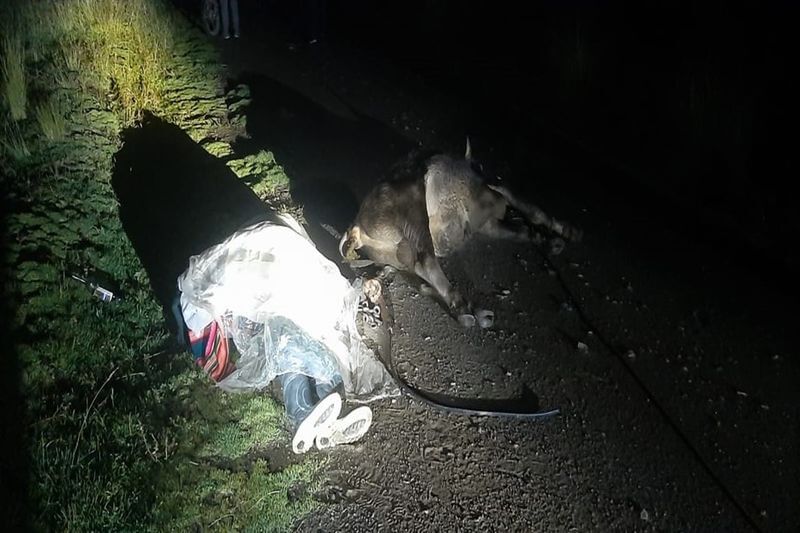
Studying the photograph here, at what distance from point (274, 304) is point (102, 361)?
1.31 meters

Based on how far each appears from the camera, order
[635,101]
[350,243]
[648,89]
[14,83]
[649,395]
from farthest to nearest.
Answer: [648,89] → [635,101] → [14,83] → [350,243] → [649,395]

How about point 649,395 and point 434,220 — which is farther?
point 434,220

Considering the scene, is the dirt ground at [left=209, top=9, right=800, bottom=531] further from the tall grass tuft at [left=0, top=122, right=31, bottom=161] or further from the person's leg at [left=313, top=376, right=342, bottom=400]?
the tall grass tuft at [left=0, top=122, right=31, bottom=161]

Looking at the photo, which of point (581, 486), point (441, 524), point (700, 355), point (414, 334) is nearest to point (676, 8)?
point (700, 355)

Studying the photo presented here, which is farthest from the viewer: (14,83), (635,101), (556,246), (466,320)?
(635,101)

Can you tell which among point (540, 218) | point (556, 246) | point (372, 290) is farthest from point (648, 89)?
point (372, 290)

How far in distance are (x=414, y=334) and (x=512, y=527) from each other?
5.25ft

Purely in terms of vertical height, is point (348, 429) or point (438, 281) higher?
point (438, 281)

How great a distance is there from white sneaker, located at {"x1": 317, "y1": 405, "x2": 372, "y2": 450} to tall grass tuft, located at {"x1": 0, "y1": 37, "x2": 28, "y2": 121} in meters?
4.30

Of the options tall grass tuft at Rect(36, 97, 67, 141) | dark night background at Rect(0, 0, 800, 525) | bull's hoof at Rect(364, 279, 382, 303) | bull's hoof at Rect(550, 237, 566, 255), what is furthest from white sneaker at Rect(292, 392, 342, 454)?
tall grass tuft at Rect(36, 97, 67, 141)

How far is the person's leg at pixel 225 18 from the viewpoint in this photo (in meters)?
8.43

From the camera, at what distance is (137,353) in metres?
4.10

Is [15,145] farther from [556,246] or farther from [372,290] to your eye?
[556,246]

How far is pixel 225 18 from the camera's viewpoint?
8.59m
